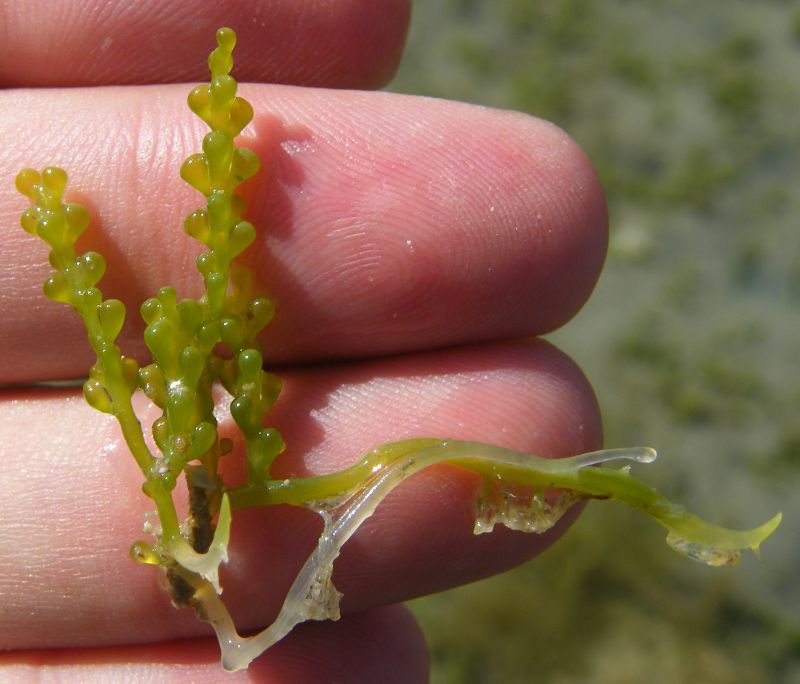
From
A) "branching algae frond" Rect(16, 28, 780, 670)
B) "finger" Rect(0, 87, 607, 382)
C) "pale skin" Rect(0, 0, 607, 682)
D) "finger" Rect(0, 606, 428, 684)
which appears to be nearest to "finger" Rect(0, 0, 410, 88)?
"pale skin" Rect(0, 0, 607, 682)

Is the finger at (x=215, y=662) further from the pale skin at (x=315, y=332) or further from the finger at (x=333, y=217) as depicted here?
the finger at (x=333, y=217)

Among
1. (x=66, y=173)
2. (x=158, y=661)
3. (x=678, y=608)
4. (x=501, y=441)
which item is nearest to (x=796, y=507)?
(x=678, y=608)

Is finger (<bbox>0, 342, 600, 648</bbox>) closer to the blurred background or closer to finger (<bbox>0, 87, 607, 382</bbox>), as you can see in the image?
finger (<bbox>0, 87, 607, 382</bbox>)

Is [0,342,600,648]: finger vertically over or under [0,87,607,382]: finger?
under

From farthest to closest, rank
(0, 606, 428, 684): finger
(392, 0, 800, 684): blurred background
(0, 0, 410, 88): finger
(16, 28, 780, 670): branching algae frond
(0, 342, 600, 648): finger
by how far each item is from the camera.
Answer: (392, 0, 800, 684): blurred background, (0, 0, 410, 88): finger, (0, 606, 428, 684): finger, (0, 342, 600, 648): finger, (16, 28, 780, 670): branching algae frond

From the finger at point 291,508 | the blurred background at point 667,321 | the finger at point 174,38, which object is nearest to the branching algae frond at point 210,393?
the finger at point 291,508

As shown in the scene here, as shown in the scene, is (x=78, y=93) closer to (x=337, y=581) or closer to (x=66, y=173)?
(x=66, y=173)

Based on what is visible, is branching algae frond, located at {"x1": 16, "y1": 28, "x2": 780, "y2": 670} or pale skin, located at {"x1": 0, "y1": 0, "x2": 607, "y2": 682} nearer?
branching algae frond, located at {"x1": 16, "y1": 28, "x2": 780, "y2": 670}
